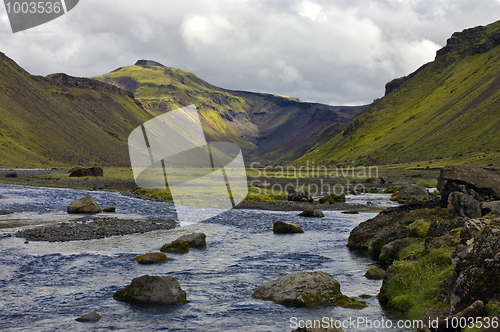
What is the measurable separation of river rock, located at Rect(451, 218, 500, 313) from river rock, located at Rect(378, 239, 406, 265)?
37.6 ft

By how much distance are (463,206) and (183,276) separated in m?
19.2

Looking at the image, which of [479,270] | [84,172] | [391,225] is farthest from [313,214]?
[84,172]

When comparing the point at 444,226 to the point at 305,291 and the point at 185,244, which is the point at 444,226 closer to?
the point at 305,291

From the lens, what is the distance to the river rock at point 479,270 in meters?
13.0

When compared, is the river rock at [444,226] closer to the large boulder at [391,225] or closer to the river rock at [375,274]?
the river rock at [375,274]

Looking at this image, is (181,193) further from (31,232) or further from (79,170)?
(79,170)

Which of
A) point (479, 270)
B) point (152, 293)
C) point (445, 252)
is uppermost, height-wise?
point (479, 270)

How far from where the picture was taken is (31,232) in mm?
34969

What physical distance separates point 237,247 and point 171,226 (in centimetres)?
1265

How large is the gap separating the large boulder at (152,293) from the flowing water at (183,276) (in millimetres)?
476

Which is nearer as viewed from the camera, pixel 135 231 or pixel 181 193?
pixel 135 231

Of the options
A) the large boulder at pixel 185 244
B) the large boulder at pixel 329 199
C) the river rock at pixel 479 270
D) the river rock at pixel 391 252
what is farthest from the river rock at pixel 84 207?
the river rock at pixel 479 270

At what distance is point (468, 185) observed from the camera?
1199 inches

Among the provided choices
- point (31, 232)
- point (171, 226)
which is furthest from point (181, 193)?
point (31, 232)
